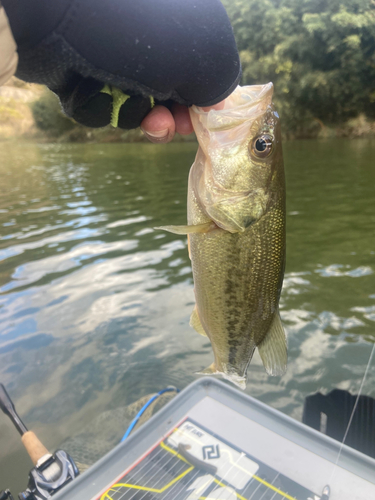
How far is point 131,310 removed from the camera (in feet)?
18.3

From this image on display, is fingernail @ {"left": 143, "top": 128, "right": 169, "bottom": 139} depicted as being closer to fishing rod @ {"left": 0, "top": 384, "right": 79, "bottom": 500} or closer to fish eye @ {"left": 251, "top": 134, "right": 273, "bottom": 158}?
fish eye @ {"left": 251, "top": 134, "right": 273, "bottom": 158}

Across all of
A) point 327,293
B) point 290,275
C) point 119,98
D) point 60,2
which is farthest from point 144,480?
point 290,275

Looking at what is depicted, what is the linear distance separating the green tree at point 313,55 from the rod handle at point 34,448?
99.3 feet

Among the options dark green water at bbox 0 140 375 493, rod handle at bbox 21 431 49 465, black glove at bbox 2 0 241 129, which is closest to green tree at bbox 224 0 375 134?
dark green water at bbox 0 140 375 493

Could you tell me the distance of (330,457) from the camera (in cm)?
225

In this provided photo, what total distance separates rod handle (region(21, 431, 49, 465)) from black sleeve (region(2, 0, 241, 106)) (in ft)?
8.34

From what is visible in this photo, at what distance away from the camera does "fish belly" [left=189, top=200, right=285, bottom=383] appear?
5.32ft

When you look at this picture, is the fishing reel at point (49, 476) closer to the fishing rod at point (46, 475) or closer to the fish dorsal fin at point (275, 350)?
the fishing rod at point (46, 475)

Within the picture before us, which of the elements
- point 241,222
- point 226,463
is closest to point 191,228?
point 241,222

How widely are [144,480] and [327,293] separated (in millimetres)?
4409

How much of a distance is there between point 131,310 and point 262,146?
4357mm

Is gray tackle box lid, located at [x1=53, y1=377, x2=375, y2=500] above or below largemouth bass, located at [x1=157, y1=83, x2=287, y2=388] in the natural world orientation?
below

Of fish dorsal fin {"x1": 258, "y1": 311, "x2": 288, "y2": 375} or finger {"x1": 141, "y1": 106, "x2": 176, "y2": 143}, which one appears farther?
fish dorsal fin {"x1": 258, "y1": 311, "x2": 288, "y2": 375}

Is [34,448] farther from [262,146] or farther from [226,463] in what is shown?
[262,146]
